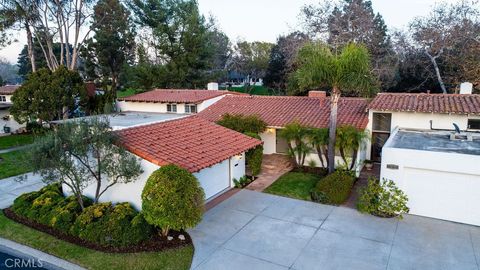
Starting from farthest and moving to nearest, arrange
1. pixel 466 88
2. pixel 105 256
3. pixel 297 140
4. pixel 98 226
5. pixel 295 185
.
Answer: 1. pixel 466 88
2. pixel 297 140
3. pixel 295 185
4. pixel 98 226
5. pixel 105 256

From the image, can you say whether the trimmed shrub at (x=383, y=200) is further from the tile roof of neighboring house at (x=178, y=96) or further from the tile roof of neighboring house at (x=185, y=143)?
the tile roof of neighboring house at (x=178, y=96)

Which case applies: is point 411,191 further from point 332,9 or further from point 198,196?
point 332,9

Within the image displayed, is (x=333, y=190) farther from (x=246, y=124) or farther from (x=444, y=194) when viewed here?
(x=246, y=124)

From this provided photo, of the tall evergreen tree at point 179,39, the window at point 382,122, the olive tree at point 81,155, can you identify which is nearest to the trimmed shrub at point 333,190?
the window at point 382,122

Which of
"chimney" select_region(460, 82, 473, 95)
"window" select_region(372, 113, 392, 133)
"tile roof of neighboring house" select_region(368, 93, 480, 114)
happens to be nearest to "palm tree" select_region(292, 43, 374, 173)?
"tile roof of neighboring house" select_region(368, 93, 480, 114)

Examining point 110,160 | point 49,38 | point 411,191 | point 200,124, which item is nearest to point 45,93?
point 49,38

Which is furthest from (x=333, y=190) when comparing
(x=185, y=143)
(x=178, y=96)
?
(x=178, y=96)
